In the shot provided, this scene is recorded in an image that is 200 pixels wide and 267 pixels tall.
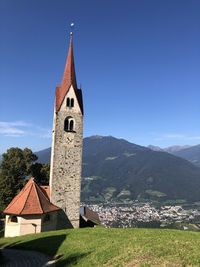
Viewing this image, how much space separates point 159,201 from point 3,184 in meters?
157

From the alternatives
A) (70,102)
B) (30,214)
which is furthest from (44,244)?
(70,102)

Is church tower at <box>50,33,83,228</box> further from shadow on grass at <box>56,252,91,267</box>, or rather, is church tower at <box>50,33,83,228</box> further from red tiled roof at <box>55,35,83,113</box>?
shadow on grass at <box>56,252,91,267</box>

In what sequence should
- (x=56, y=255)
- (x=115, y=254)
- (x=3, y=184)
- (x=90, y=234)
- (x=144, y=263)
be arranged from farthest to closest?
(x=3, y=184) < (x=90, y=234) < (x=56, y=255) < (x=115, y=254) < (x=144, y=263)

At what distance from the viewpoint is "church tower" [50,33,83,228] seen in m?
37.1

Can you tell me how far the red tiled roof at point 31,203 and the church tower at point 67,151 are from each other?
5.33 feet

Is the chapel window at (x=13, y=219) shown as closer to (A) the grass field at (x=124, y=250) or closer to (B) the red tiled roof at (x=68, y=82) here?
(A) the grass field at (x=124, y=250)

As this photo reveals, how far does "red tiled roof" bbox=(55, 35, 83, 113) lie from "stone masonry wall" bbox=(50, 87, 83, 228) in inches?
48.6

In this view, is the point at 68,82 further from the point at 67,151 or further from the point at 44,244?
the point at 44,244

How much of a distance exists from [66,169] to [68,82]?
1054 cm

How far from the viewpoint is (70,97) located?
39500 mm

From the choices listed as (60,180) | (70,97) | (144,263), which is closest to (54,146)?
(60,180)

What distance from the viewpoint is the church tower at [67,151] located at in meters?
37.1

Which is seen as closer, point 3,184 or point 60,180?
point 60,180

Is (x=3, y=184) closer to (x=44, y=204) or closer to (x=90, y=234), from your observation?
(x=44, y=204)
